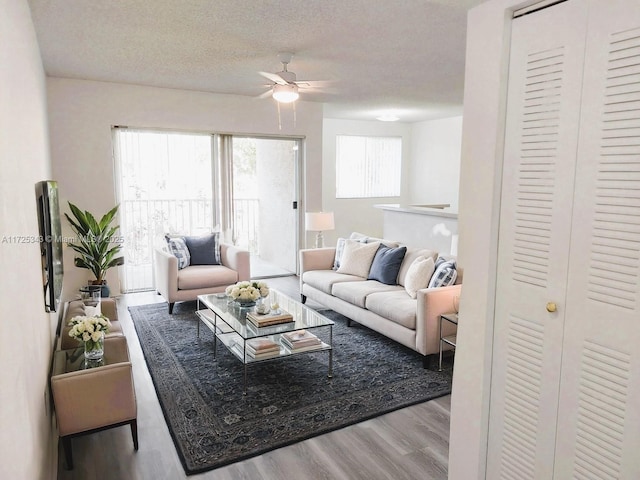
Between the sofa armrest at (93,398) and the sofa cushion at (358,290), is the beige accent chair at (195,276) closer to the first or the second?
the sofa cushion at (358,290)

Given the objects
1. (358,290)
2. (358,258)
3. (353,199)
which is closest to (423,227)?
(358,258)

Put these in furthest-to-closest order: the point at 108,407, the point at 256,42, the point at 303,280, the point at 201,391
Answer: the point at 303,280 → the point at 256,42 → the point at 201,391 → the point at 108,407

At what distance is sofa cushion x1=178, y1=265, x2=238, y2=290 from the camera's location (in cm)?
498

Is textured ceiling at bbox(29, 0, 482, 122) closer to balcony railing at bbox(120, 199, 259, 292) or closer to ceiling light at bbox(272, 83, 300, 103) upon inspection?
ceiling light at bbox(272, 83, 300, 103)

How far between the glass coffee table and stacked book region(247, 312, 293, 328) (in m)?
0.02

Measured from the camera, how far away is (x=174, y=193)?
6098 mm

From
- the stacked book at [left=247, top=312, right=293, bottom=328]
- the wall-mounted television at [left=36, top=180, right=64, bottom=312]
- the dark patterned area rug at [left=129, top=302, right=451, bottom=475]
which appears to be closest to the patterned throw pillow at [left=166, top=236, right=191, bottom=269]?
the dark patterned area rug at [left=129, top=302, right=451, bottom=475]

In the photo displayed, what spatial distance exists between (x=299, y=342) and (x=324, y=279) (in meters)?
1.52

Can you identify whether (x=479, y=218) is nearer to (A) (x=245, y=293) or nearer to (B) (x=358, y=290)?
(A) (x=245, y=293)

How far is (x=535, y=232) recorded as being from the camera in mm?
1715

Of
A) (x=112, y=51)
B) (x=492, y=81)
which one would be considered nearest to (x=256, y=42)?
(x=112, y=51)

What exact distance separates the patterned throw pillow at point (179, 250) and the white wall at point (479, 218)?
392cm

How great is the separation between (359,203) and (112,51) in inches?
229

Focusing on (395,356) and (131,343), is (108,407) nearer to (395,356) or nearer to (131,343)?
(131,343)
